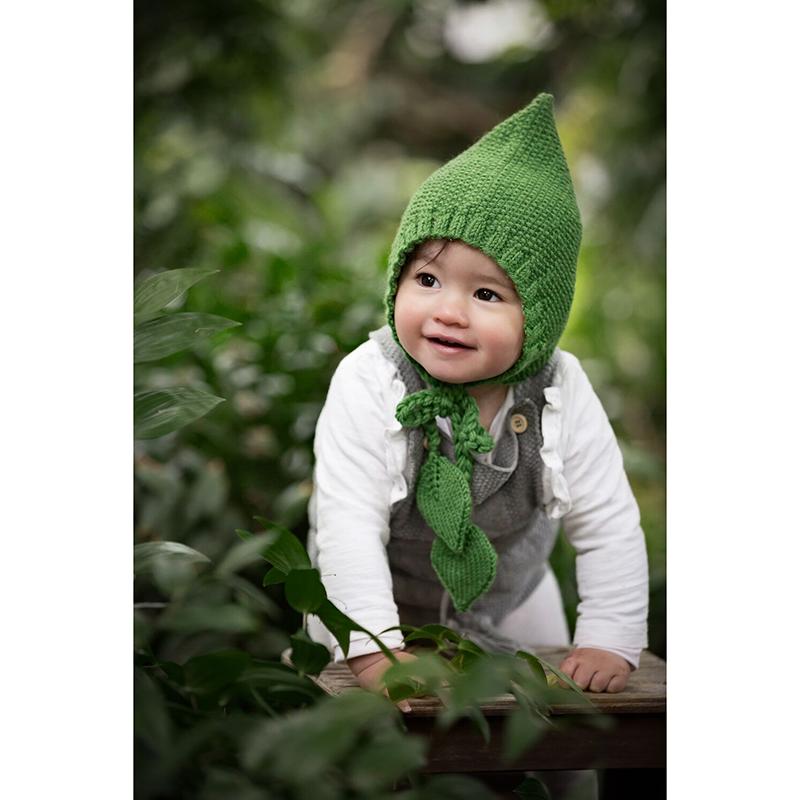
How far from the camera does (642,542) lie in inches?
42.5

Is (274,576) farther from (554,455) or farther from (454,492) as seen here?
(554,455)

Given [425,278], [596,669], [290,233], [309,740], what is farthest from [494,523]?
[290,233]

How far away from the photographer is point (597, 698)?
95 centimetres

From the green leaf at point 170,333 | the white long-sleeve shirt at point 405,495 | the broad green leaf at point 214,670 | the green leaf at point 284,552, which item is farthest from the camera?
the white long-sleeve shirt at point 405,495

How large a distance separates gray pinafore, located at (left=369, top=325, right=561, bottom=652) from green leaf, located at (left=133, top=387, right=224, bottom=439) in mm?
269

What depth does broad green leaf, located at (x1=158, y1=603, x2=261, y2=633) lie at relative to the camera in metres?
0.64

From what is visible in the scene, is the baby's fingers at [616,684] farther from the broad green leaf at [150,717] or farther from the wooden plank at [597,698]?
the broad green leaf at [150,717]

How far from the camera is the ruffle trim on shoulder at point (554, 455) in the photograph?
105cm

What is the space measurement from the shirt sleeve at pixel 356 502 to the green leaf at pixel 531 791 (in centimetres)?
21

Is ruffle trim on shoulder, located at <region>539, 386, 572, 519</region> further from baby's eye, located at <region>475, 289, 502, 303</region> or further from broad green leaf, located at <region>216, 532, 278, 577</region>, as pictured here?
broad green leaf, located at <region>216, 532, 278, 577</region>

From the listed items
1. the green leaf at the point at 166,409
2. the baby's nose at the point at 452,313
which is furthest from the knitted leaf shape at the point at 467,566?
the green leaf at the point at 166,409

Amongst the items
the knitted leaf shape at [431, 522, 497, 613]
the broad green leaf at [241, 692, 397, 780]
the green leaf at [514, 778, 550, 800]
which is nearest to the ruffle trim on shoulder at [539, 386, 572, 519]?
the knitted leaf shape at [431, 522, 497, 613]
